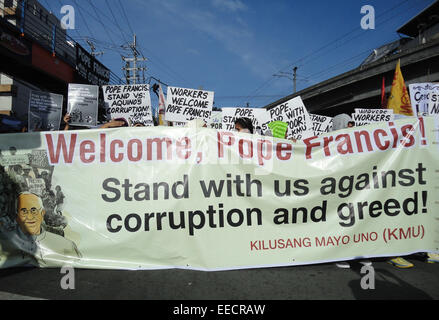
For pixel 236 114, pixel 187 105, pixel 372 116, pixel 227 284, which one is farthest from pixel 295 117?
pixel 227 284

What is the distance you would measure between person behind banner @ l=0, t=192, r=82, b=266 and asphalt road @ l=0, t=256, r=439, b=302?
6.4 inches

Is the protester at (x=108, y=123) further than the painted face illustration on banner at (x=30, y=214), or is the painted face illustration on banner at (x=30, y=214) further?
the protester at (x=108, y=123)

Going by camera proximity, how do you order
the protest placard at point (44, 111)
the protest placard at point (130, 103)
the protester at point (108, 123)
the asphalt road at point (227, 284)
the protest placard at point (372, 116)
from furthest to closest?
the protest placard at point (372, 116) → the protest placard at point (130, 103) → the protest placard at point (44, 111) → the protester at point (108, 123) → the asphalt road at point (227, 284)

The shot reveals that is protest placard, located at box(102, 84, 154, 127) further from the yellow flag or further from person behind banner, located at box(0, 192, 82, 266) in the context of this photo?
the yellow flag

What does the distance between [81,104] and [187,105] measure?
244cm

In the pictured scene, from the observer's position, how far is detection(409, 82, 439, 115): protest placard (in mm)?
6094

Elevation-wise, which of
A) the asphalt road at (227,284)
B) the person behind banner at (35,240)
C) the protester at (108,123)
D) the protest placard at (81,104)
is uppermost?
the protest placard at (81,104)

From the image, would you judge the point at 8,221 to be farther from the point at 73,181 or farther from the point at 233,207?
the point at 233,207

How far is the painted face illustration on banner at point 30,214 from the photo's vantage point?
3.46 metres

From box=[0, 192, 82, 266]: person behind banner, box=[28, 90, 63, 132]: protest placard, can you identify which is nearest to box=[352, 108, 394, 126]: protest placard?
box=[28, 90, 63, 132]: protest placard

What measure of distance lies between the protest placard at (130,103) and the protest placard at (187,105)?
23.2 inches

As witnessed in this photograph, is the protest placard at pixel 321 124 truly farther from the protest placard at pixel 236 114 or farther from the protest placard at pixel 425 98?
the protest placard at pixel 425 98

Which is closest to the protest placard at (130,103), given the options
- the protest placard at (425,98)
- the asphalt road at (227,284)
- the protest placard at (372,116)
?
the asphalt road at (227,284)

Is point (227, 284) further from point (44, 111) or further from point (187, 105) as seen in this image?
point (44, 111)
